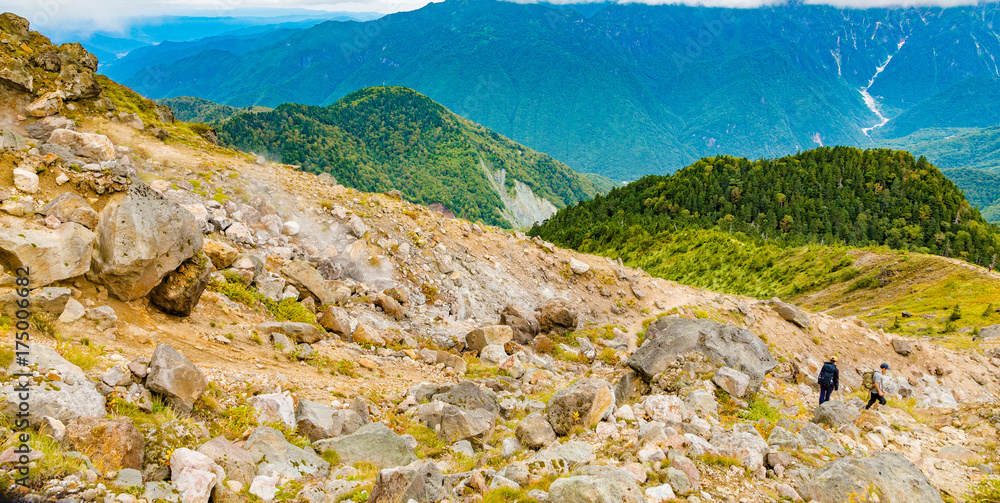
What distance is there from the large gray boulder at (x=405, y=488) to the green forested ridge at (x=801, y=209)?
50.6m

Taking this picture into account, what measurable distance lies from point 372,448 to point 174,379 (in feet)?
13.1

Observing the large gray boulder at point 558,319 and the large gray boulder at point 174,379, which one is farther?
the large gray boulder at point 558,319

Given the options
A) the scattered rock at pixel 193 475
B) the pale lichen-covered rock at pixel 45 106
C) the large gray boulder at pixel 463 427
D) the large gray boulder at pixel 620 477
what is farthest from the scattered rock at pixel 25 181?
the large gray boulder at pixel 620 477

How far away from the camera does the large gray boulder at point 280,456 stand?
806 cm

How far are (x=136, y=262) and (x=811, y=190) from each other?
275ft

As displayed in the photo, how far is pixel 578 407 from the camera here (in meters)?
10.9

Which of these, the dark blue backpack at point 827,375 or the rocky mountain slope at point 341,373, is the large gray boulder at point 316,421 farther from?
the dark blue backpack at point 827,375

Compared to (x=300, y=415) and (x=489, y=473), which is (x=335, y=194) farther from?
(x=489, y=473)

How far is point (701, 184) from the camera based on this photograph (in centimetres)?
7669

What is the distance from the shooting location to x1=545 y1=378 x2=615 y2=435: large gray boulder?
10805 millimetres

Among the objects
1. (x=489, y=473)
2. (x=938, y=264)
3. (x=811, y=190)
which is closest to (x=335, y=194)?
(x=489, y=473)

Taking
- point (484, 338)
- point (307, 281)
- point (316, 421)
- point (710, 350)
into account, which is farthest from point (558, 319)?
point (316, 421)

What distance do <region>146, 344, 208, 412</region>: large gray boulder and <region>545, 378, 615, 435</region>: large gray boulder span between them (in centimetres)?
766

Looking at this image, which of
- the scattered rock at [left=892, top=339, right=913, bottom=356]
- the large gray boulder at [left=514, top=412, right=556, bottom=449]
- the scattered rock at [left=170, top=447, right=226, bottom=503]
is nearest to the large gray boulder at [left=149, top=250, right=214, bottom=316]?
the scattered rock at [left=170, top=447, right=226, bottom=503]
